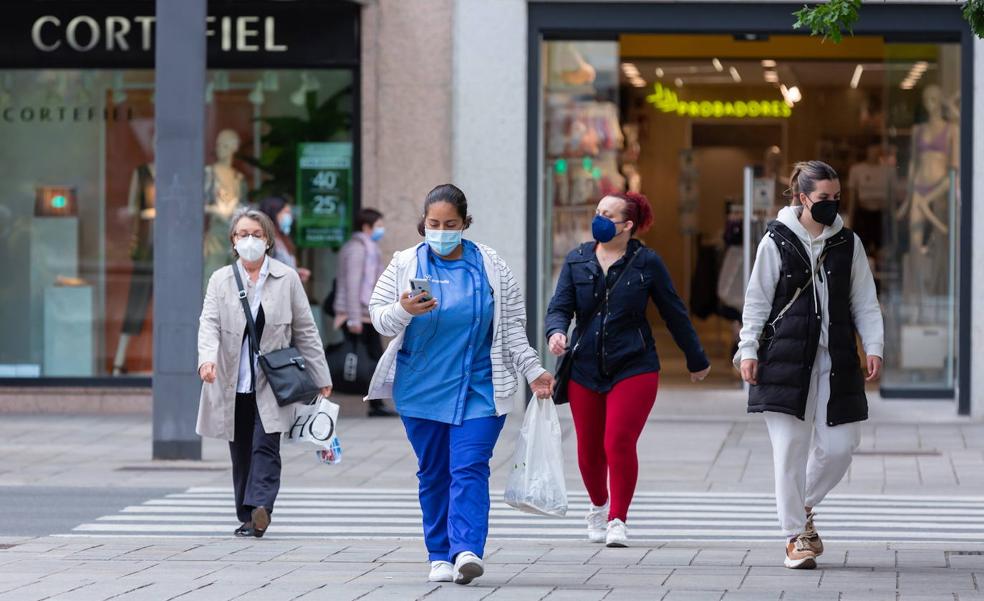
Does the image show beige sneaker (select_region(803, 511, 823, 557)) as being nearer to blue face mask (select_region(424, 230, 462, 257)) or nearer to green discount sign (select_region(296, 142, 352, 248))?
blue face mask (select_region(424, 230, 462, 257))

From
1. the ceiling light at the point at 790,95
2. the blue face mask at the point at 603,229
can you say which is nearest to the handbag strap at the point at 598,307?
the blue face mask at the point at 603,229

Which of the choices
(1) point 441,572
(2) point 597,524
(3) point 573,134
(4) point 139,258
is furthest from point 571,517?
(4) point 139,258

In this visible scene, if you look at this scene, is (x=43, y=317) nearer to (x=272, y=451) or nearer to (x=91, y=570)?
(x=272, y=451)

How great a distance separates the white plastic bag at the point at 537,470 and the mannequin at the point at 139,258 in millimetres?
9777

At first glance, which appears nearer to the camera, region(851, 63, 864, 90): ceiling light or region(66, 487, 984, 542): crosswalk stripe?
region(66, 487, 984, 542): crosswalk stripe

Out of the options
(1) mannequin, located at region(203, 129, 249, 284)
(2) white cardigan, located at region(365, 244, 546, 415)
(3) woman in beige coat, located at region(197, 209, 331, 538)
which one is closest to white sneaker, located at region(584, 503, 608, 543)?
(3) woman in beige coat, located at region(197, 209, 331, 538)

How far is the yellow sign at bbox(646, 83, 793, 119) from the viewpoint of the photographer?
2616cm

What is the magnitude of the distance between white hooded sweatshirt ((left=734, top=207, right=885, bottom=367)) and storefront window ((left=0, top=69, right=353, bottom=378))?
356 inches

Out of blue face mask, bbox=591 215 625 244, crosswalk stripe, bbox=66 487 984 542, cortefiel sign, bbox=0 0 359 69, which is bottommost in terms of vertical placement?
crosswalk stripe, bbox=66 487 984 542

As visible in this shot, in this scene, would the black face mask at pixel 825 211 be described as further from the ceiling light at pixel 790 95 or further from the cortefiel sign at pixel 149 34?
the ceiling light at pixel 790 95

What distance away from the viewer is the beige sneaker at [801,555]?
822 cm

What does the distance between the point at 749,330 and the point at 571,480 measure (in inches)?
171

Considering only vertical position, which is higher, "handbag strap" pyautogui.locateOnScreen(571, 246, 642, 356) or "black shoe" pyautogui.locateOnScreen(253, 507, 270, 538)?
"handbag strap" pyautogui.locateOnScreen(571, 246, 642, 356)

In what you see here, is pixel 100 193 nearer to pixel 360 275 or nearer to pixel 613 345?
pixel 360 275
